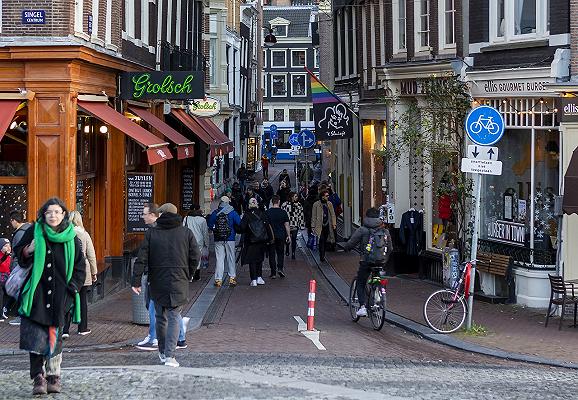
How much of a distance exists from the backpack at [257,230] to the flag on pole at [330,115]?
7.49 meters

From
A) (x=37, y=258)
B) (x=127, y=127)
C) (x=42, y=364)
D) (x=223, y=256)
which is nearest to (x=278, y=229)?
(x=223, y=256)

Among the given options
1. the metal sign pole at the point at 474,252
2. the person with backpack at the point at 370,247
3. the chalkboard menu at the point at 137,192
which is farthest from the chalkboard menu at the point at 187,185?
the metal sign pole at the point at 474,252

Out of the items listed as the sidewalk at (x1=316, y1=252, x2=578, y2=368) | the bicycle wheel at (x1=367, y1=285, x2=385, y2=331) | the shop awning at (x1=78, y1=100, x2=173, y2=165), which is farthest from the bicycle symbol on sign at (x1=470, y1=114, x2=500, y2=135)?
the shop awning at (x1=78, y1=100, x2=173, y2=165)

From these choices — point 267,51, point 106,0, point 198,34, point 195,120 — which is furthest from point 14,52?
point 267,51

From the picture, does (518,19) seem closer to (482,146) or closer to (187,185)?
(482,146)

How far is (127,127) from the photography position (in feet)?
61.4

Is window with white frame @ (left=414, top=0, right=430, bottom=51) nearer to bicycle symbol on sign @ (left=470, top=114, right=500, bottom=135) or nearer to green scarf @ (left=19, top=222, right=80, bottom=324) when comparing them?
bicycle symbol on sign @ (left=470, top=114, right=500, bottom=135)

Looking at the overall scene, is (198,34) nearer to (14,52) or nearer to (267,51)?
(14,52)

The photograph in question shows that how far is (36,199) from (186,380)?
7.20 meters

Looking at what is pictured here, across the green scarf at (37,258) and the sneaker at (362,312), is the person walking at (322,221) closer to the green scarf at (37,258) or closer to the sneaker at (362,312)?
the sneaker at (362,312)

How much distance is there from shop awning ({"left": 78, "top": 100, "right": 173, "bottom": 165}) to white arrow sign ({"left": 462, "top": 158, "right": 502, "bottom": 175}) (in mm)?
6248

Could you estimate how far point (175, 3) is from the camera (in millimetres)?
29922

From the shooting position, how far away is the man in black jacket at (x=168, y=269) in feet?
36.2

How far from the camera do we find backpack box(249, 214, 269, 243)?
2114 cm
